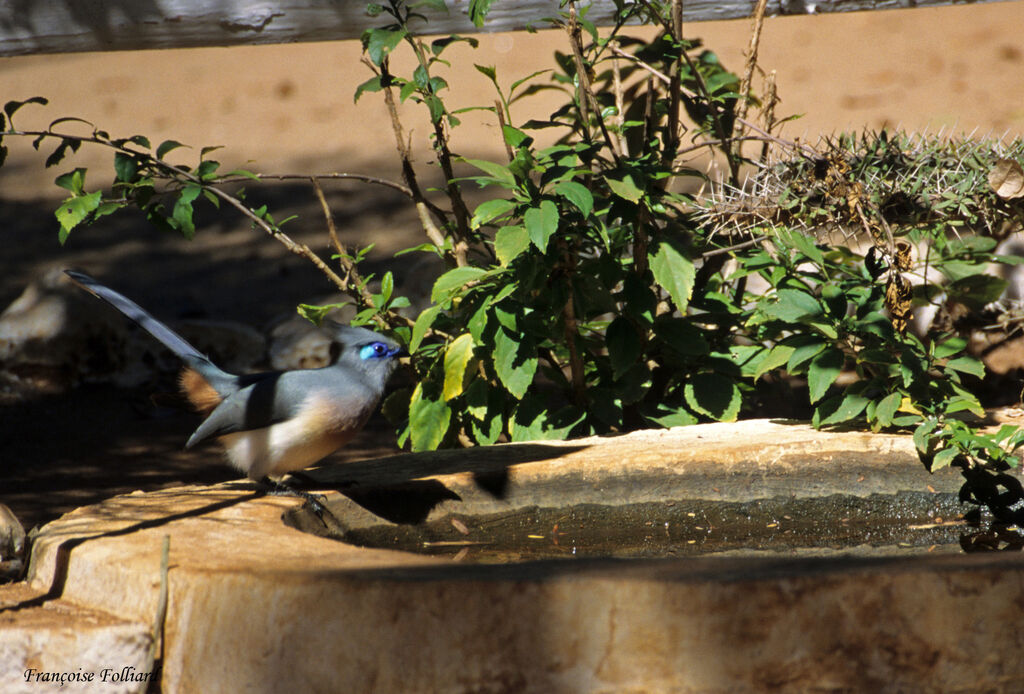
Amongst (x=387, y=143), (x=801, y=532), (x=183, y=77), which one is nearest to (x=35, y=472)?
(x=801, y=532)

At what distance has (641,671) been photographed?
1.58 metres

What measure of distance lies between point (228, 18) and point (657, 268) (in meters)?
1.89

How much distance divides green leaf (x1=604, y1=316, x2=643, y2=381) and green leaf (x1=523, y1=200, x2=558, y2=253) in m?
0.60

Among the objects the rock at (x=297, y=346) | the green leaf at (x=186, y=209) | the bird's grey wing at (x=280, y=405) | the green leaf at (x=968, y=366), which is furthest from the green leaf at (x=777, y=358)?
the rock at (x=297, y=346)

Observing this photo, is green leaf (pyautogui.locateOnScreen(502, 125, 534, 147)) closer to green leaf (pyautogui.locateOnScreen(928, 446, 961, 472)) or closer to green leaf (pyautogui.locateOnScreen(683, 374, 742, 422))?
green leaf (pyautogui.locateOnScreen(683, 374, 742, 422))

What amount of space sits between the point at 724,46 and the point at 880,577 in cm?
1086

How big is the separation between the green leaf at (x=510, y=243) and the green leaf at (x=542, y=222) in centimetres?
4

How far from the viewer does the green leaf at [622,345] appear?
126 inches

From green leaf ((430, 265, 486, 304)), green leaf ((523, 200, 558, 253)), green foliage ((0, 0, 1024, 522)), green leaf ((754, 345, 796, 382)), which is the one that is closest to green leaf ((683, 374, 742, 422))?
green foliage ((0, 0, 1024, 522))

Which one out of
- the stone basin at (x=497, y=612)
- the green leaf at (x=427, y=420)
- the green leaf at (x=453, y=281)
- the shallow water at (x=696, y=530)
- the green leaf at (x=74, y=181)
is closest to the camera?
the stone basin at (x=497, y=612)

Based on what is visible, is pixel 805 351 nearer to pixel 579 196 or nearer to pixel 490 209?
pixel 579 196

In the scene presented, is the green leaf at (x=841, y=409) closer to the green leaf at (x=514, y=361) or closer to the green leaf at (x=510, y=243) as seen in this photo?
the green leaf at (x=514, y=361)

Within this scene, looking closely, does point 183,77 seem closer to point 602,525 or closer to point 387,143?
point 387,143

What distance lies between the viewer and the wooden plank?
3.75 meters
